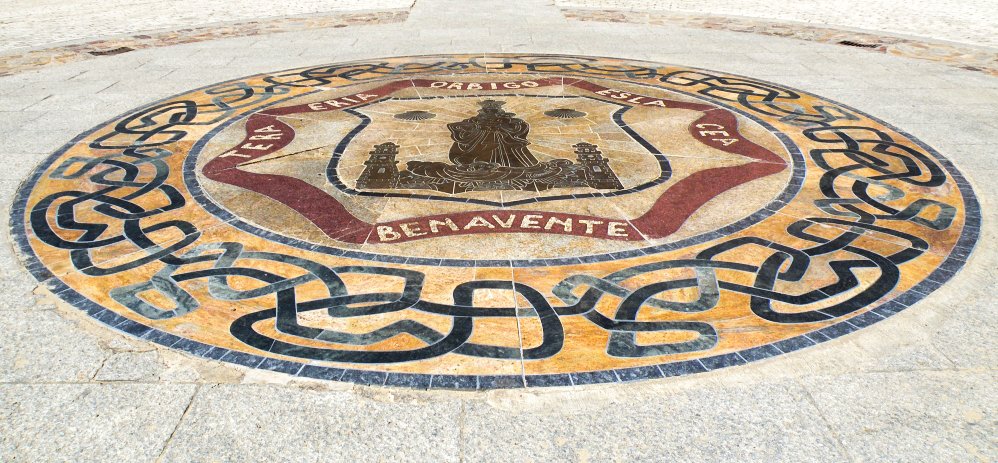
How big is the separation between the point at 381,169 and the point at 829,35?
11.0 m

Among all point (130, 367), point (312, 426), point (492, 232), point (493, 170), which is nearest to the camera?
point (312, 426)

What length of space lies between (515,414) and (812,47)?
1148 cm

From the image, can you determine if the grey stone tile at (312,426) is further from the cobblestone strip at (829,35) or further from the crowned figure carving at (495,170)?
the cobblestone strip at (829,35)

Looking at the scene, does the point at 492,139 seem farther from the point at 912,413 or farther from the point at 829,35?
the point at 829,35

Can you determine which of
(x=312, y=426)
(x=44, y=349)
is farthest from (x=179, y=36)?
(x=312, y=426)

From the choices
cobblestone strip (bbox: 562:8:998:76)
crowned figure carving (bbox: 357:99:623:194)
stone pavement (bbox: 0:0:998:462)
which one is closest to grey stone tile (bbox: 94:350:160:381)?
stone pavement (bbox: 0:0:998:462)

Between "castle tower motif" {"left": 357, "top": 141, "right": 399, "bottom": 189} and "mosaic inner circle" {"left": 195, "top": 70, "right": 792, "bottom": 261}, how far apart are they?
0.02 metres

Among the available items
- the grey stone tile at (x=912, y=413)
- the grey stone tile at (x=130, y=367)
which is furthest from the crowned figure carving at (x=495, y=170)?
the grey stone tile at (x=912, y=413)

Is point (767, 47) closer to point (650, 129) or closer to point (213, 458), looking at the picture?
point (650, 129)

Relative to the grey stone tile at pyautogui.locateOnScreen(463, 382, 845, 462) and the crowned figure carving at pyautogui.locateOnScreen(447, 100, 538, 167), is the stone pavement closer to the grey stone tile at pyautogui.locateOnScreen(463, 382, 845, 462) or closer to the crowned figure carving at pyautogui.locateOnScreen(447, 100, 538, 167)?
the grey stone tile at pyautogui.locateOnScreen(463, 382, 845, 462)

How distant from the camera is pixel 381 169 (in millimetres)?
6500

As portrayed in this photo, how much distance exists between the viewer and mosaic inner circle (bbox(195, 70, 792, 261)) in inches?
208

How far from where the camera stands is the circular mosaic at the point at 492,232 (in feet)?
13.0

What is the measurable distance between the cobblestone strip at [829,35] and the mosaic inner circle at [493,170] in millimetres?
5481
